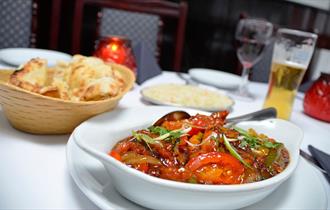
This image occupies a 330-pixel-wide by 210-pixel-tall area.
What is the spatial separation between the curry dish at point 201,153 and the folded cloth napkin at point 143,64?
61cm

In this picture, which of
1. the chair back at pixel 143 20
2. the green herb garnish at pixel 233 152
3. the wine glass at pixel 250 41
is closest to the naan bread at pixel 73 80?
the green herb garnish at pixel 233 152

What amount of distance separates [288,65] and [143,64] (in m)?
0.52

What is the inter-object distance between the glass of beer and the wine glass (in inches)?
8.2

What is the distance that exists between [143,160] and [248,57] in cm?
93

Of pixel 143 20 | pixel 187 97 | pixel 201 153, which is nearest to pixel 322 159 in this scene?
pixel 201 153

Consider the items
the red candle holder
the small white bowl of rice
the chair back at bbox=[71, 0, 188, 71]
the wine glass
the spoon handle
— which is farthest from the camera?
the chair back at bbox=[71, 0, 188, 71]

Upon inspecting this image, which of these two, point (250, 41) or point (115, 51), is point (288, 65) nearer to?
point (250, 41)

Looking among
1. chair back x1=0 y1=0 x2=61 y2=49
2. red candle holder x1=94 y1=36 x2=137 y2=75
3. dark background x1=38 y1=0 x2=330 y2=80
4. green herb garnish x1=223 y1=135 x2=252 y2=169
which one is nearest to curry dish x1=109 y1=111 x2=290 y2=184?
green herb garnish x1=223 y1=135 x2=252 y2=169

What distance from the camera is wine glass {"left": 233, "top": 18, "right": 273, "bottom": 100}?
51.0 inches

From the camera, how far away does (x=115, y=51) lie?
1193 millimetres

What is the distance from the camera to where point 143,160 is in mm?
512

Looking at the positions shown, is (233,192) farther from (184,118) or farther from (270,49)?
(270,49)

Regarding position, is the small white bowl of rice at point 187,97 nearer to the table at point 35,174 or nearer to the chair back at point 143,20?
the table at point 35,174

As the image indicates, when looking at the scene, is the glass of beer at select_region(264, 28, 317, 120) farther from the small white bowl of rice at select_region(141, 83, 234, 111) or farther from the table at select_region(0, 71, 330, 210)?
the table at select_region(0, 71, 330, 210)
